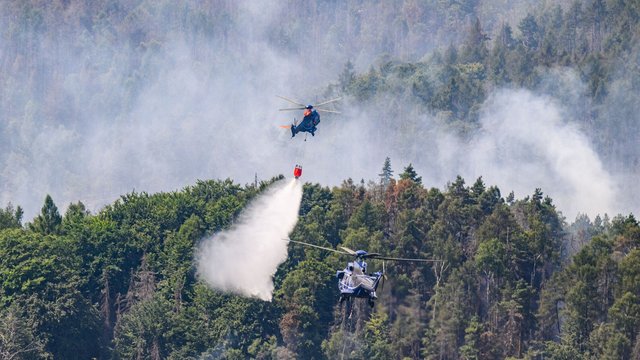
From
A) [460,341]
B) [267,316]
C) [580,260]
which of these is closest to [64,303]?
[267,316]

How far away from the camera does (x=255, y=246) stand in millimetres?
127312

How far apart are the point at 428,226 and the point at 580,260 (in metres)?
16.8

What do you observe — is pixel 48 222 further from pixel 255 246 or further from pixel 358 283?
pixel 358 283

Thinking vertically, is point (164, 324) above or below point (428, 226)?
below

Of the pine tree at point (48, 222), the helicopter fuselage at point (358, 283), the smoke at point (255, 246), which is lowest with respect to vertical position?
the helicopter fuselage at point (358, 283)

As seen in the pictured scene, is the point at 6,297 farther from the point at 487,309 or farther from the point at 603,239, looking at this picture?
the point at 603,239

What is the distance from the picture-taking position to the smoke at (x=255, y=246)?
125562 millimetres

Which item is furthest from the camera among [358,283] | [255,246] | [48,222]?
[48,222]

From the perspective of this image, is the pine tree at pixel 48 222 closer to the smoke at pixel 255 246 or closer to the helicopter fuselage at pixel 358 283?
the smoke at pixel 255 246

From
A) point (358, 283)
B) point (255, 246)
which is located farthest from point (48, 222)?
point (358, 283)

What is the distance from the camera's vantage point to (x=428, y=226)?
15350 centimetres

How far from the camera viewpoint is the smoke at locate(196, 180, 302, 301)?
126m

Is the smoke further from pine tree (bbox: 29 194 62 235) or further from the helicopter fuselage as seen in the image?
the helicopter fuselage

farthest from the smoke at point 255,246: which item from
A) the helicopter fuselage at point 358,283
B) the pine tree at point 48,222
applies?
the helicopter fuselage at point 358,283
